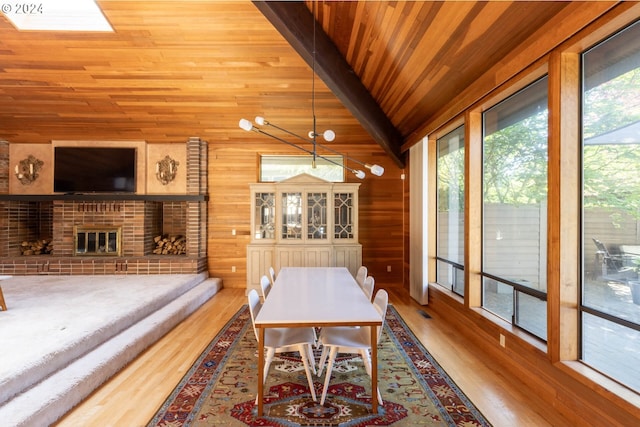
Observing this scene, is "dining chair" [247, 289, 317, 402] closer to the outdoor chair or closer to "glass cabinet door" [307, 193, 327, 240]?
the outdoor chair

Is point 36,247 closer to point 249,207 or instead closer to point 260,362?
point 249,207

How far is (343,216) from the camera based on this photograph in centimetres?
523

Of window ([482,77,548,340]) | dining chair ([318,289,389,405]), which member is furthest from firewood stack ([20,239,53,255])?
window ([482,77,548,340])

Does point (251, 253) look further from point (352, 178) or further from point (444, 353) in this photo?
point (444, 353)

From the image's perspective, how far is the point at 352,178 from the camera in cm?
A: 557

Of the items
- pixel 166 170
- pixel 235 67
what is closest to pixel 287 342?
pixel 235 67

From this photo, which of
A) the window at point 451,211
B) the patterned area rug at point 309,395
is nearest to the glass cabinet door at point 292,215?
the window at point 451,211

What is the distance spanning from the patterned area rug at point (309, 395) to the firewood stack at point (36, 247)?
482cm

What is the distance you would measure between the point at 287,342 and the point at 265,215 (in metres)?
3.18

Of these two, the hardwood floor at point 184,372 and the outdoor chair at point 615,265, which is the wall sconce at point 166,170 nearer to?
the hardwood floor at point 184,372

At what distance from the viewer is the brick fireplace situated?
17.2 ft

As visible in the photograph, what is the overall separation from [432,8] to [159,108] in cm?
412

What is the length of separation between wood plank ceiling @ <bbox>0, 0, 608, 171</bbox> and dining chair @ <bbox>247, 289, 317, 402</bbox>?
2.49 meters

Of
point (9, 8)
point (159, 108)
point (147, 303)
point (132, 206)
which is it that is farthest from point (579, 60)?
point (132, 206)
